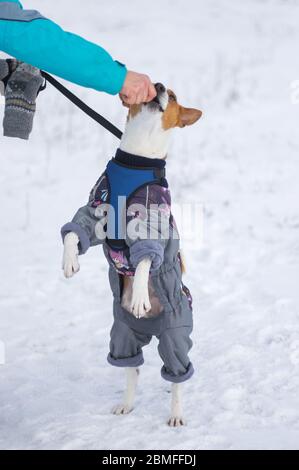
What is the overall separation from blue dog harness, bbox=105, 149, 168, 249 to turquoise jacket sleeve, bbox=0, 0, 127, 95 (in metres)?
0.46

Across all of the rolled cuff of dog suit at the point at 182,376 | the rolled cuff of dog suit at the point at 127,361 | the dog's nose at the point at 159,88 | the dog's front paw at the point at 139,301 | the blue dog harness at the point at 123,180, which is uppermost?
the dog's nose at the point at 159,88

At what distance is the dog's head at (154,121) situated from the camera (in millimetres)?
3070

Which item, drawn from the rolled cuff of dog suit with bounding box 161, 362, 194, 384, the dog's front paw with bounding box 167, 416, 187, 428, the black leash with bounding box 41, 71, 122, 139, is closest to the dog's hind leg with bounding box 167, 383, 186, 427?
the dog's front paw with bounding box 167, 416, 187, 428

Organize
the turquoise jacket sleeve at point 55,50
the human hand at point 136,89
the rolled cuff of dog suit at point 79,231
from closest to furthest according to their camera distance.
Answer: the turquoise jacket sleeve at point 55,50
the human hand at point 136,89
the rolled cuff of dog suit at point 79,231

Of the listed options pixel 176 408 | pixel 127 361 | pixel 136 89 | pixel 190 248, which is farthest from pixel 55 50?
pixel 190 248

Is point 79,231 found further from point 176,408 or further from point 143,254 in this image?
point 176,408

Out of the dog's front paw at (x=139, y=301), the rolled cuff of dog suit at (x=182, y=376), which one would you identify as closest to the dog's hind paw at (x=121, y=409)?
the rolled cuff of dog suit at (x=182, y=376)

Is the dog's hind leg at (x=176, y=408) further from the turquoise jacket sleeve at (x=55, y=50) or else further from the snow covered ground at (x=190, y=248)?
the turquoise jacket sleeve at (x=55, y=50)

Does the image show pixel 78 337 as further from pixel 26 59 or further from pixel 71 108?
pixel 71 108

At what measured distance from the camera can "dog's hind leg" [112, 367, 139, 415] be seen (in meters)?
3.79

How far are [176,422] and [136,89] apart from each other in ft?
5.88

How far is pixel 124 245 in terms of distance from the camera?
10.5 ft

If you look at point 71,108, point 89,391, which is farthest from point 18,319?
point 71,108

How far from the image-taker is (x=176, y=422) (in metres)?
3.66
